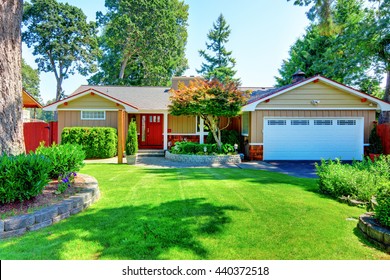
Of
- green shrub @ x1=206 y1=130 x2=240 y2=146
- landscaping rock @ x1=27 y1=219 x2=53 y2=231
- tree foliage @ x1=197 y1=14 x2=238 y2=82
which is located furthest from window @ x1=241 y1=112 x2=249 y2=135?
tree foliage @ x1=197 y1=14 x2=238 y2=82

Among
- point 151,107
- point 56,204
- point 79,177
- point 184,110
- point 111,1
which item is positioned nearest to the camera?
point 56,204

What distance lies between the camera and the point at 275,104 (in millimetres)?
12383

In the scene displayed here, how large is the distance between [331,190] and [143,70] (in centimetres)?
2856

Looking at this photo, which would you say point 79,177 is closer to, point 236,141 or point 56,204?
point 56,204

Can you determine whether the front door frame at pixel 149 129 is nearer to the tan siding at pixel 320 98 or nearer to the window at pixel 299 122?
the tan siding at pixel 320 98

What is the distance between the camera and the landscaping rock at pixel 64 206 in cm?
415

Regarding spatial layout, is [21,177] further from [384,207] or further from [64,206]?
[384,207]

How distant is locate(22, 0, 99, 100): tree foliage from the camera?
29047 millimetres

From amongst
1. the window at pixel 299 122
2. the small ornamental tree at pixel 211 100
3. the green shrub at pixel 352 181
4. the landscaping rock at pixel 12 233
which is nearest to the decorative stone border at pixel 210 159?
the small ornamental tree at pixel 211 100

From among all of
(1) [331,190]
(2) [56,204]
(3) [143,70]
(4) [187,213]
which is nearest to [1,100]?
(2) [56,204]

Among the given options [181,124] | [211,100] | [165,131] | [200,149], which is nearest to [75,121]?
[165,131]

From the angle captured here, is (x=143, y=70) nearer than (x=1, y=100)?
No
